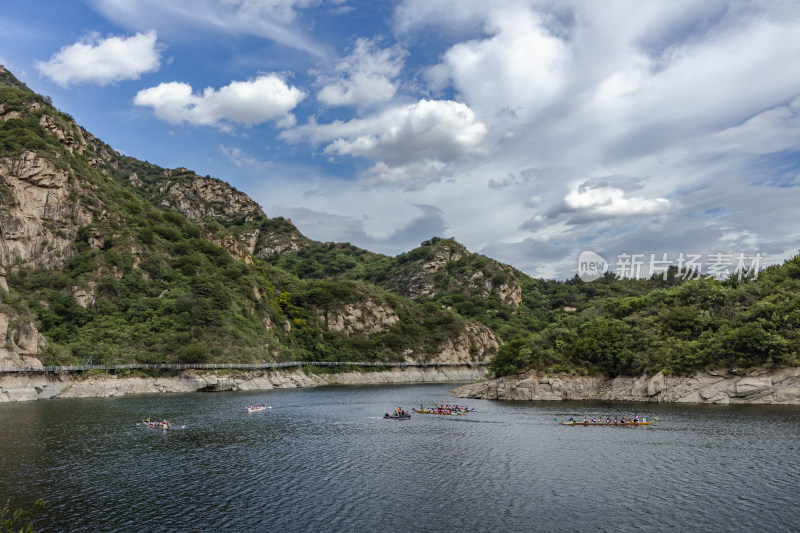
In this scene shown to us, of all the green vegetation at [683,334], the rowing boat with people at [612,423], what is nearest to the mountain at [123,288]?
the green vegetation at [683,334]

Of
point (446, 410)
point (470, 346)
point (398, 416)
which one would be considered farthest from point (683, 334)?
point (470, 346)

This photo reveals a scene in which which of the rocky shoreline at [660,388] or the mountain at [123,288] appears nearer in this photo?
the rocky shoreline at [660,388]

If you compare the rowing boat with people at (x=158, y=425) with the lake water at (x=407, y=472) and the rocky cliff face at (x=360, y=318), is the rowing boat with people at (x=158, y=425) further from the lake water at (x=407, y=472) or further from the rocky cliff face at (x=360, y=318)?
the rocky cliff face at (x=360, y=318)

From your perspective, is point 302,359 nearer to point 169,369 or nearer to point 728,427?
point 169,369

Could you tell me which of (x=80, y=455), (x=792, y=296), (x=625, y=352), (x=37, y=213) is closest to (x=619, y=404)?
(x=625, y=352)

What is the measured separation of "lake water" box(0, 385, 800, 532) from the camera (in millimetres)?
27922

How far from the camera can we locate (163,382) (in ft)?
332

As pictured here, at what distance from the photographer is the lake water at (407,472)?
2792 cm

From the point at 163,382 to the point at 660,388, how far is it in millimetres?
85851

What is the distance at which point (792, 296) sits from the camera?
76.9 m

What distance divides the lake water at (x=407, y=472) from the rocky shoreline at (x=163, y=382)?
53.7 ft

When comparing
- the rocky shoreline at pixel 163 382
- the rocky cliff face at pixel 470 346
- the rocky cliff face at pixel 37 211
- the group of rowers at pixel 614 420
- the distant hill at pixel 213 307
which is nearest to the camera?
the group of rowers at pixel 614 420

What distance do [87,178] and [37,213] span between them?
66.6ft

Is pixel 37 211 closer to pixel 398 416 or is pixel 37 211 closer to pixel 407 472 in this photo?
pixel 398 416
